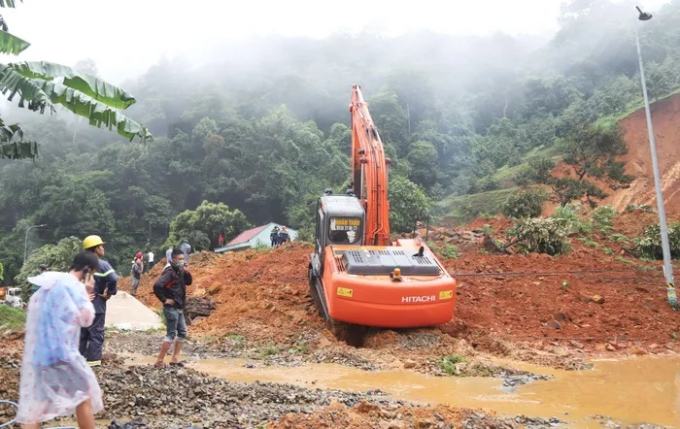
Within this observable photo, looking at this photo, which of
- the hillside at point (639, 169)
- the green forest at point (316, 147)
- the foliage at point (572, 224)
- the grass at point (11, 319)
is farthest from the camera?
the green forest at point (316, 147)

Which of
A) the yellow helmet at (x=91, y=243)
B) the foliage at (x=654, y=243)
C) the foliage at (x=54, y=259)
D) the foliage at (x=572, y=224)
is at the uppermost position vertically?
the yellow helmet at (x=91, y=243)

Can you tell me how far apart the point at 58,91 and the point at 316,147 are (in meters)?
44.8

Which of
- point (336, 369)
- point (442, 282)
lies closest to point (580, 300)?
point (442, 282)

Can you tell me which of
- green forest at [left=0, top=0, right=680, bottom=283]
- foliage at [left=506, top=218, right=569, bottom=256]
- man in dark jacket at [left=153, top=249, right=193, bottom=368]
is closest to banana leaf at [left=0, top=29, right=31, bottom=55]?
man in dark jacket at [left=153, top=249, right=193, bottom=368]

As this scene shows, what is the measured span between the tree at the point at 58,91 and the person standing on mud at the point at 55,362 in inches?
134

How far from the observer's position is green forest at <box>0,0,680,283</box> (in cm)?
4038

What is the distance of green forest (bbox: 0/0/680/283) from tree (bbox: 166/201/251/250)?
9 cm

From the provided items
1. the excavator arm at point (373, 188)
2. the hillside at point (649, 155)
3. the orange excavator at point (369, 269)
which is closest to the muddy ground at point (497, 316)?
the orange excavator at point (369, 269)

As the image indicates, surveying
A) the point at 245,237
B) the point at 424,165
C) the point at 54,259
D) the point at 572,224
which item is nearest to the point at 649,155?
the point at 424,165

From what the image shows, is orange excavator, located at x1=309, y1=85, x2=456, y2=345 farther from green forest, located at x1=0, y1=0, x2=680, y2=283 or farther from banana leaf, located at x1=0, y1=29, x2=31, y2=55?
green forest, located at x1=0, y1=0, x2=680, y2=283

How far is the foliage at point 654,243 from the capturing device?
17.2 m

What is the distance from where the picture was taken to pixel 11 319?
1066 cm

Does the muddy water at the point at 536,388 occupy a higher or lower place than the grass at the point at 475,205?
lower

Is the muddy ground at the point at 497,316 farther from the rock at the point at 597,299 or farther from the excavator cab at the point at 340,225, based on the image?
the excavator cab at the point at 340,225
